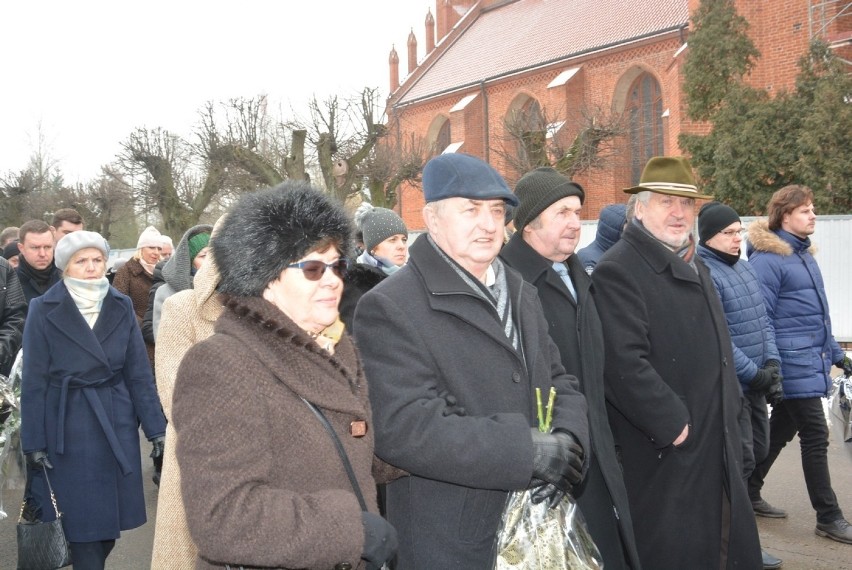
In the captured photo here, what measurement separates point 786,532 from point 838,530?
332mm

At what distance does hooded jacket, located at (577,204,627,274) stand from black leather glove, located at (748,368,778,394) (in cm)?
132

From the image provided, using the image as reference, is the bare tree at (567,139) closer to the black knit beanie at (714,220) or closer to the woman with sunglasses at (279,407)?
the black knit beanie at (714,220)

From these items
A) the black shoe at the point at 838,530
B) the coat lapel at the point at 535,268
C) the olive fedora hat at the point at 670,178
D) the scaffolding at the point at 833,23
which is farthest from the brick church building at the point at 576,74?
the coat lapel at the point at 535,268

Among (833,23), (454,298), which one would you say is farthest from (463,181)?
(833,23)

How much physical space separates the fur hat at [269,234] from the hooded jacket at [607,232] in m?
3.68

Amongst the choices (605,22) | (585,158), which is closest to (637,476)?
(585,158)

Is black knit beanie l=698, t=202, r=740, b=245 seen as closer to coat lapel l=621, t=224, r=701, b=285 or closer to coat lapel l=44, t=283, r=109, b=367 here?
coat lapel l=621, t=224, r=701, b=285

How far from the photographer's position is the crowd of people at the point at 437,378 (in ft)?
7.43

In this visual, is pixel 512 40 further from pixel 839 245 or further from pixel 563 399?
pixel 563 399

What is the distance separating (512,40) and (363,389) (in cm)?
4244

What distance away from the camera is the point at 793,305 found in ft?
19.2

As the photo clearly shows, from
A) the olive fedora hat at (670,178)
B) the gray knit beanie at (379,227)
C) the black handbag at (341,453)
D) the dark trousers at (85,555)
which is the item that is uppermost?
the olive fedora hat at (670,178)

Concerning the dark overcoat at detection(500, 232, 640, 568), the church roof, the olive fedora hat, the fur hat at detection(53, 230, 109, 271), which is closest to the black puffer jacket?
the fur hat at detection(53, 230, 109, 271)

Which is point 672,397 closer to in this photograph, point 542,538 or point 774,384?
point 542,538
